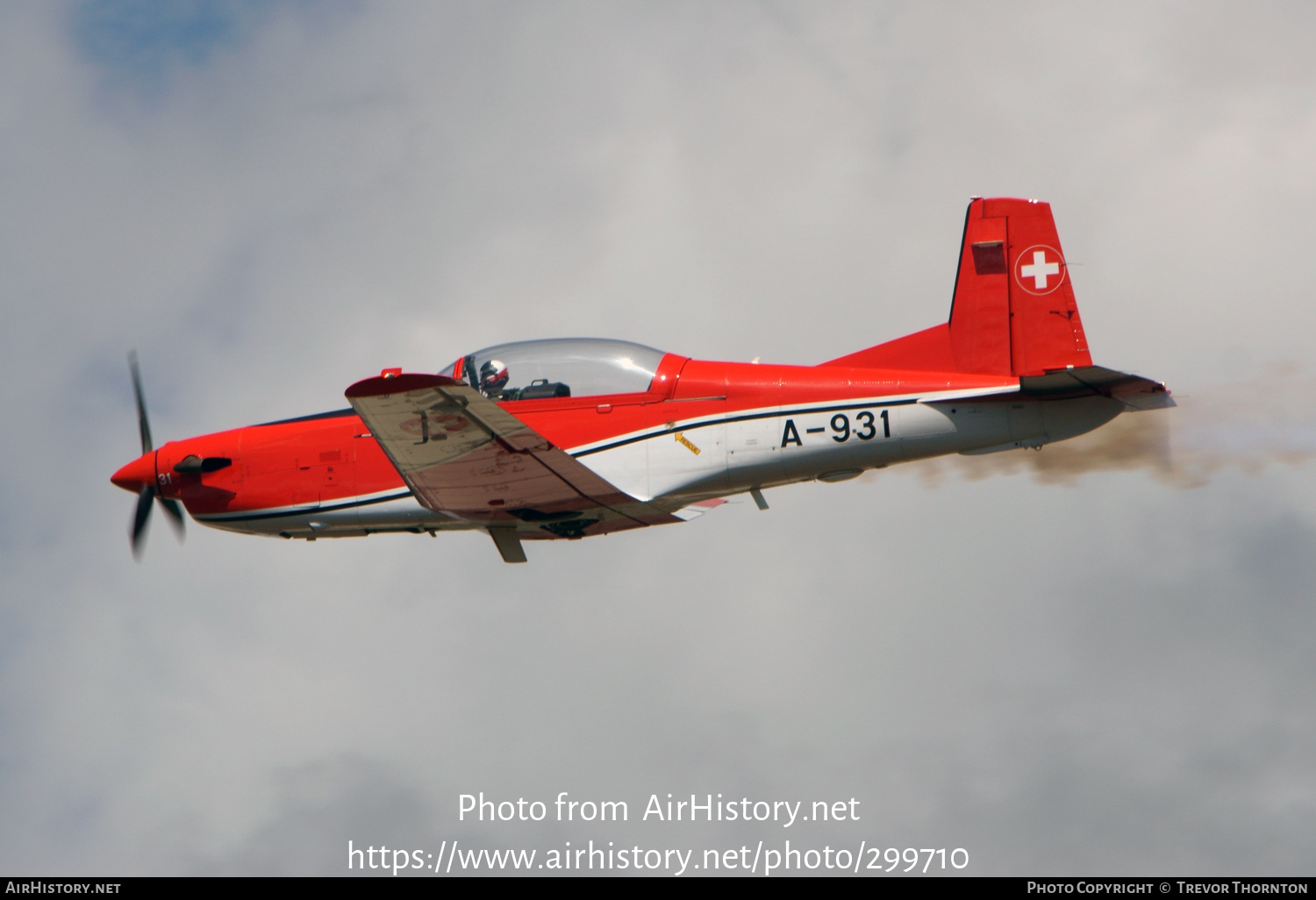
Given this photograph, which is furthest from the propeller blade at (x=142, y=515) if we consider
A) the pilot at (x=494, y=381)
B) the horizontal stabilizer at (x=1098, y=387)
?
the horizontal stabilizer at (x=1098, y=387)

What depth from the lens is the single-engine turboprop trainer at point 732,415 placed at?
1420cm

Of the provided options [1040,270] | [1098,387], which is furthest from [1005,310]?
[1098,387]

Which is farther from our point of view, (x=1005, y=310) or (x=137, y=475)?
(x=137, y=475)

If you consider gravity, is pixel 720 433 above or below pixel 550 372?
below

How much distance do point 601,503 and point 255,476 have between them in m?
4.19

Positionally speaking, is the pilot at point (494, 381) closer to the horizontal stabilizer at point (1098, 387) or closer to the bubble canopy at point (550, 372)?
the bubble canopy at point (550, 372)

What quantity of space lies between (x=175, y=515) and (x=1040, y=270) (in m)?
10.5

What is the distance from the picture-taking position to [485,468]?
47.0 feet

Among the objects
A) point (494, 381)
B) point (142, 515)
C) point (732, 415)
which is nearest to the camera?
point (732, 415)

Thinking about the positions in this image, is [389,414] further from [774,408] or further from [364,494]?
[774,408]

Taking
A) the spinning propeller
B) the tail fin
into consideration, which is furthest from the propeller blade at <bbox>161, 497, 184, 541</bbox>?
the tail fin

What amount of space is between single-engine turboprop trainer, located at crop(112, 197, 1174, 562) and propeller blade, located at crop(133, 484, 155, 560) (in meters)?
1.91

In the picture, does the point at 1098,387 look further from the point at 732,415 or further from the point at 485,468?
the point at 485,468
